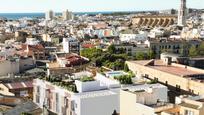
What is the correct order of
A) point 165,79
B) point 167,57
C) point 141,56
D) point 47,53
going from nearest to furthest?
point 165,79 → point 167,57 → point 141,56 → point 47,53

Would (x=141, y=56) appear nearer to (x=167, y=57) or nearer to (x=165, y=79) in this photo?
(x=167, y=57)

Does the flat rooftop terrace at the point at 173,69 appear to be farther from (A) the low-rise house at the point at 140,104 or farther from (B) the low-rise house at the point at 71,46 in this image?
(B) the low-rise house at the point at 71,46

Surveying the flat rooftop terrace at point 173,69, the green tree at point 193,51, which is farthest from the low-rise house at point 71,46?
the flat rooftop terrace at point 173,69

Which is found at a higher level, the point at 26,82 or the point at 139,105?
the point at 139,105

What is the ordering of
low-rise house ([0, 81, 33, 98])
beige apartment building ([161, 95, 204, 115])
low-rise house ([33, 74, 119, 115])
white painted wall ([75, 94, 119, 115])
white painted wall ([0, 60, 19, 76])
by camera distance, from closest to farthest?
1. beige apartment building ([161, 95, 204, 115])
2. white painted wall ([75, 94, 119, 115])
3. low-rise house ([33, 74, 119, 115])
4. low-rise house ([0, 81, 33, 98])
5. white painted wall ([0, 60, 19, 76])

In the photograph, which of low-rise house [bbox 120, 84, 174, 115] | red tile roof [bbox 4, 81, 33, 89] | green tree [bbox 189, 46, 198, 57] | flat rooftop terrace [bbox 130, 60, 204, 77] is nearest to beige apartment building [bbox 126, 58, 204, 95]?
flat rooftop terrace [bbox 130, 60, 204, 77]

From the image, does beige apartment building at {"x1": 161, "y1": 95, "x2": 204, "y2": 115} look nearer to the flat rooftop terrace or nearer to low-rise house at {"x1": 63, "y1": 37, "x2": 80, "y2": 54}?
the flat rooftop terrace

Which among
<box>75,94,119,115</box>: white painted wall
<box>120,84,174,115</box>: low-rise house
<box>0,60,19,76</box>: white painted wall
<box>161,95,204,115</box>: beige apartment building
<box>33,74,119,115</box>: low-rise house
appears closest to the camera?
<box>161,95,204,115</box>: beige apartment building

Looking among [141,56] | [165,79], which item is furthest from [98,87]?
[141,56]
